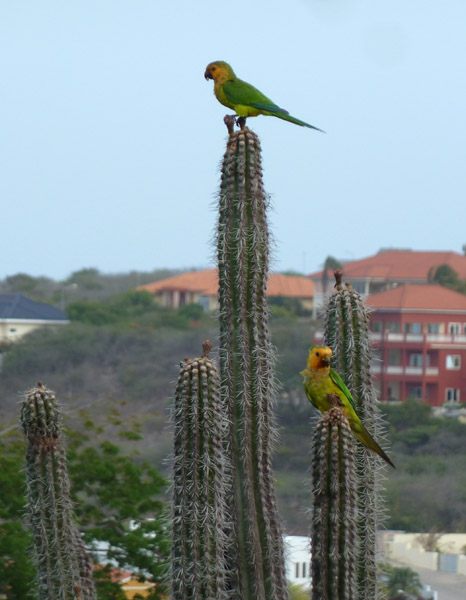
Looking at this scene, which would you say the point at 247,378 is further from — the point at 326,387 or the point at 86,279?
the point at 86,279

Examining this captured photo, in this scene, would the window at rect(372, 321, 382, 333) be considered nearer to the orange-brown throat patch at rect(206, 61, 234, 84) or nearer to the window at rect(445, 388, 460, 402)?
the window at rect(445, 388, 460, 402)

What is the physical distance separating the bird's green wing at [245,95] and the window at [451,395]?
167 feet

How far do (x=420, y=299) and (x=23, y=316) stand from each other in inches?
1277

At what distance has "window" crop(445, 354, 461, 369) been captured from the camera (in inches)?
2229

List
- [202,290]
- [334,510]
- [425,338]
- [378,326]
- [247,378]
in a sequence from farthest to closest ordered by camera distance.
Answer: [202,290]
[425,338]
[378,326]
[247,378]
[334,510]

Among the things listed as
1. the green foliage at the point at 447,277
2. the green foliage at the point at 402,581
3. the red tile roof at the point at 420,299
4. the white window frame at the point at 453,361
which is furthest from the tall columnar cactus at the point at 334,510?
the green foliage at the point at 447,277

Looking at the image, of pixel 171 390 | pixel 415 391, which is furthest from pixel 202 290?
pixel 415 391

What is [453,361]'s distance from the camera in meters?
56.8

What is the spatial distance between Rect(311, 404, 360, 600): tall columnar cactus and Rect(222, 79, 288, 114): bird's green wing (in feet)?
8.18

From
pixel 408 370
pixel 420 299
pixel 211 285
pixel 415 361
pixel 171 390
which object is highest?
pixel 211 285

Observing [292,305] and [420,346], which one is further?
[292,305]

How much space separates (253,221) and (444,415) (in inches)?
1885

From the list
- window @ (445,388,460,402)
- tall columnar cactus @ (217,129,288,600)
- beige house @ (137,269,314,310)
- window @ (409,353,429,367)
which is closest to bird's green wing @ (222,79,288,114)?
tall columnar cactus @ (217,129,288,600)

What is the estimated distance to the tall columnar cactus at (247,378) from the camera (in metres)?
7.28
